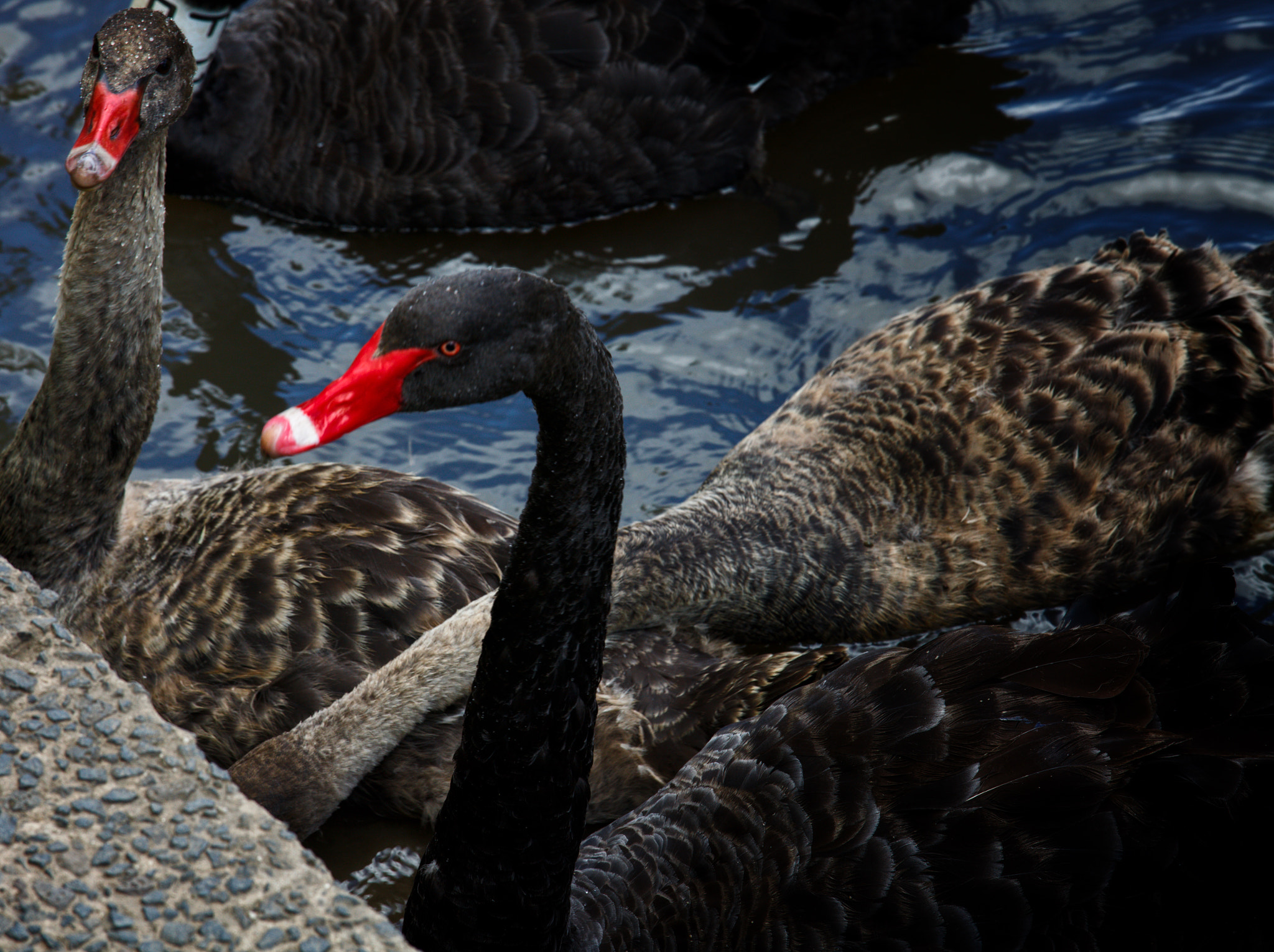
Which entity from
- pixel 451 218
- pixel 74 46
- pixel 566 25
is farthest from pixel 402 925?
pixel 74 46

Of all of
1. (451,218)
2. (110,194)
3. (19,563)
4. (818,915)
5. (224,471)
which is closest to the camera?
(818,915)

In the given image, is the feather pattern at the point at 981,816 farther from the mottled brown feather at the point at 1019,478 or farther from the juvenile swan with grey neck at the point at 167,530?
the mottled brown feather at the point at 1019,478

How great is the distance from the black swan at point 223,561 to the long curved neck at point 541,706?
73cm

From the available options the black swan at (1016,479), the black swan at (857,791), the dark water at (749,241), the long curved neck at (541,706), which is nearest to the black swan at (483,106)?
the dark water at (749,241)

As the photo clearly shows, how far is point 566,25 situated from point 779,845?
4067 mm

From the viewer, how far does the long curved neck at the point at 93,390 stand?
3.71 metres

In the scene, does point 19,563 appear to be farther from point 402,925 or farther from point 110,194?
point 402,925

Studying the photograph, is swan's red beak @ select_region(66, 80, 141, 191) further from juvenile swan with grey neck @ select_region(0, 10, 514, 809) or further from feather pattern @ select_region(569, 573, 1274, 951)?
feather pattern @ select_region(569, 573, 1274, 951)

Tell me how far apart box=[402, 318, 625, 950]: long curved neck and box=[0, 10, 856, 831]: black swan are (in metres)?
0.73

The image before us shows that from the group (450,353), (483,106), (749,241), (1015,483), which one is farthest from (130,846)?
(749,241)

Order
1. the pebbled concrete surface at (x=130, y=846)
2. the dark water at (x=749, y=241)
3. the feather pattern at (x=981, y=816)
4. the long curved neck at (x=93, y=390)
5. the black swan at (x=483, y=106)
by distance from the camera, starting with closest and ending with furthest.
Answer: the pebbled concrete surface at (x=130, y=846) < the feather pattern at (x=981, y=816) < the long curved neck at (x=93, y=390) < the dark water at (x=749, y=241) < the black swan at (x=483, y=106)

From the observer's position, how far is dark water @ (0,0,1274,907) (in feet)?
17.5

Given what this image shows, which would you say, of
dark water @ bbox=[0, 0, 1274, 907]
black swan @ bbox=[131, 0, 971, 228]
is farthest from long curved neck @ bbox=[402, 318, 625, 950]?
black swan @ bbox=[131, 0, 971, 228]

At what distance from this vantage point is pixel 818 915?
2.79 m
